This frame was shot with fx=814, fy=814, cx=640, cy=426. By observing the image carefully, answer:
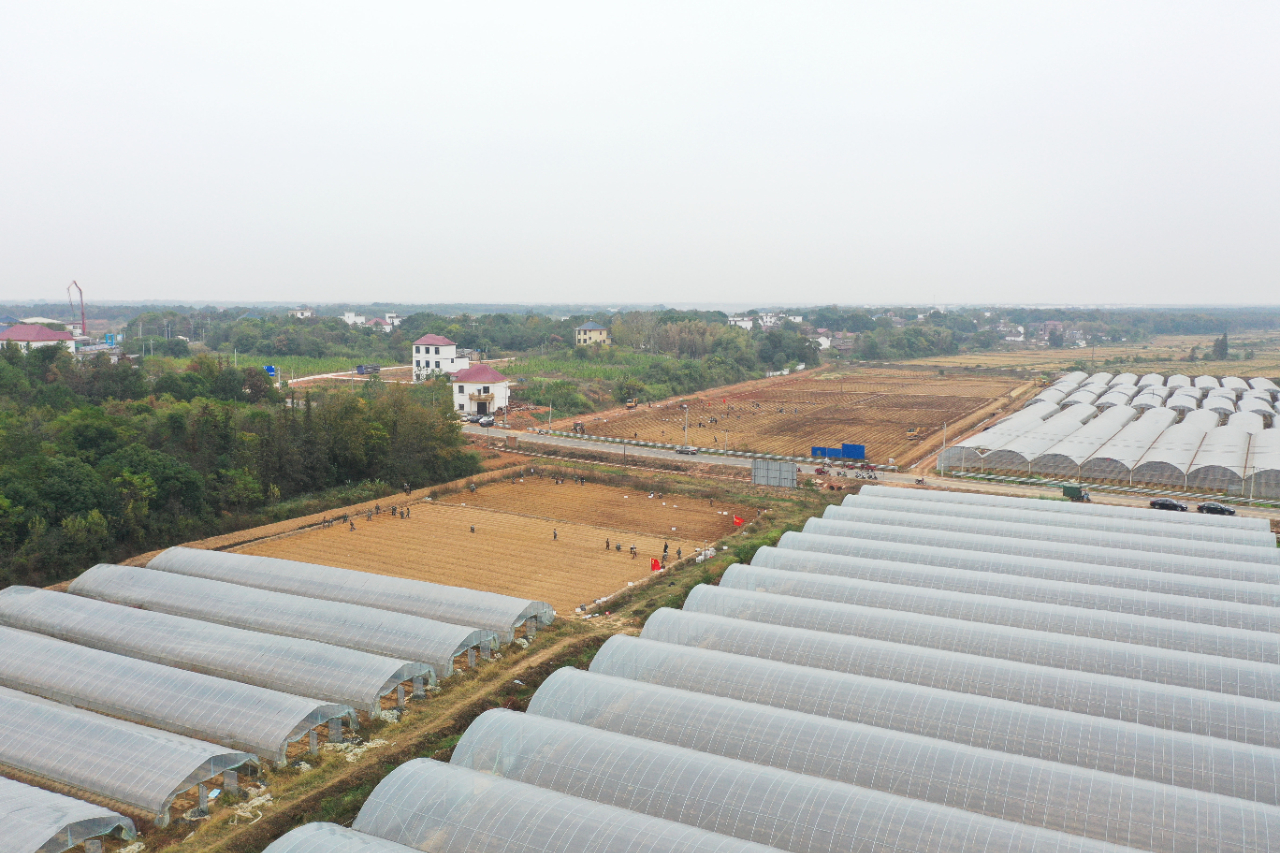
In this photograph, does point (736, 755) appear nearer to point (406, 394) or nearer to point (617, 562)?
point (617, 562)

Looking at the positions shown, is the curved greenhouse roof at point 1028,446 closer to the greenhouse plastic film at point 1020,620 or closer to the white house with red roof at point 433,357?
the greenhouse plastic film at point 1020,620

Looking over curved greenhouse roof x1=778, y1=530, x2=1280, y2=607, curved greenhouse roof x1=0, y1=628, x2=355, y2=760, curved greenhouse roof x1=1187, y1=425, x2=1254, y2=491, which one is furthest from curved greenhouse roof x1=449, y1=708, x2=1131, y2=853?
curved greenhouse roof x1=1187, y1=425, x2=1254, y2=491

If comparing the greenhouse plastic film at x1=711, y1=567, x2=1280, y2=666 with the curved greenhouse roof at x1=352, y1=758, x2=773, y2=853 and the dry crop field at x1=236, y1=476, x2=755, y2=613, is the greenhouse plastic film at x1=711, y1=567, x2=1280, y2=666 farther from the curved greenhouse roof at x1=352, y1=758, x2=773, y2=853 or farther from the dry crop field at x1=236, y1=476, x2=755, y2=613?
the curved greenhouse roof at x1=352, y1=758, x2=773, y2=853

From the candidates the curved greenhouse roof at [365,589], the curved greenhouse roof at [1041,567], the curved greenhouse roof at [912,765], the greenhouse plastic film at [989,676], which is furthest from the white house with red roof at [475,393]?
Result: the curved greenhouse roof at [912,765]

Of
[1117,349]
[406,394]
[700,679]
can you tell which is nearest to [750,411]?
[406,394]

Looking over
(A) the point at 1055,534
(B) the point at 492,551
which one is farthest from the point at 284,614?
(A) the point at 1055,534
